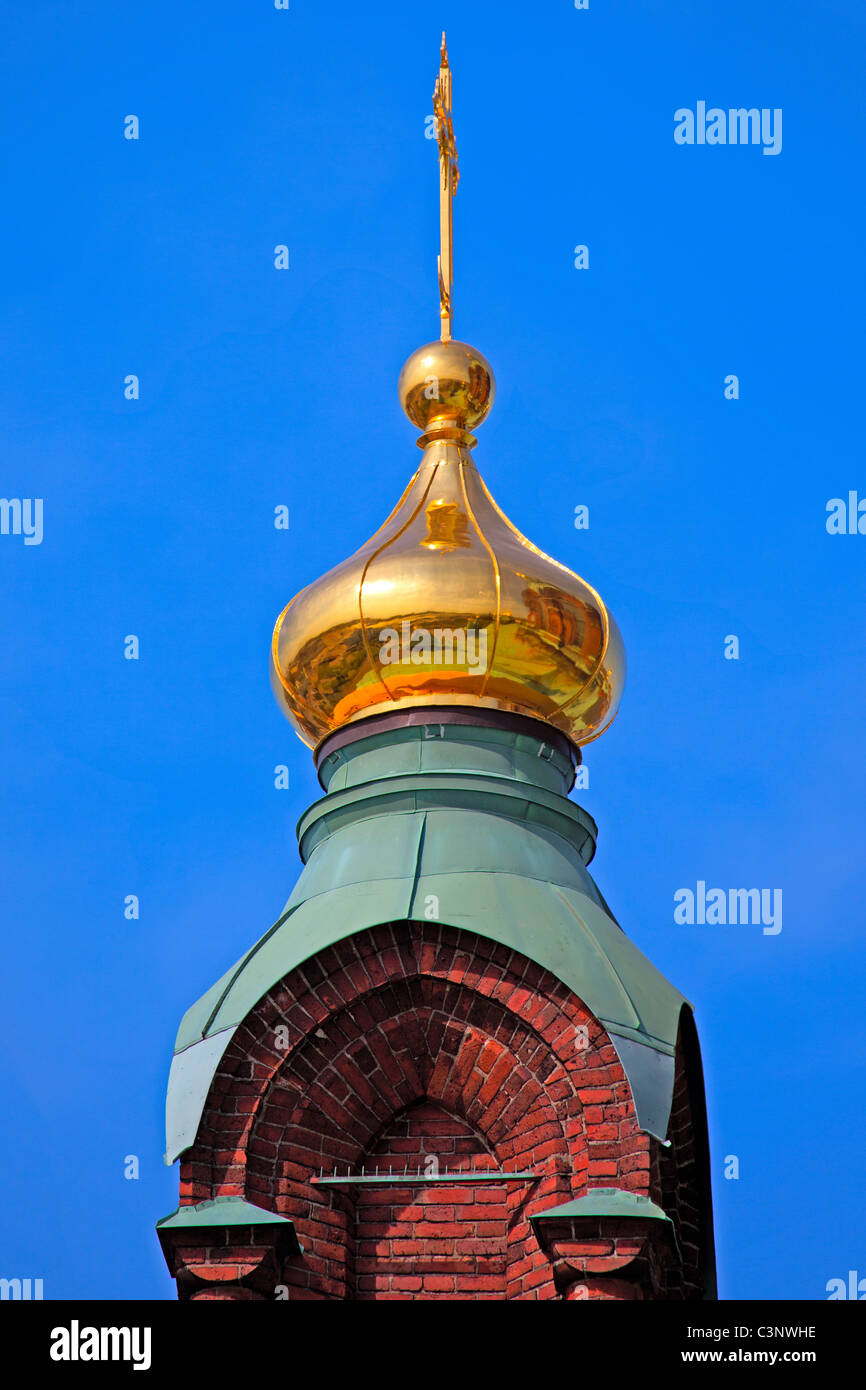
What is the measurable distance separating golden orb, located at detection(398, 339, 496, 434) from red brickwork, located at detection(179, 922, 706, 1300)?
4348mm

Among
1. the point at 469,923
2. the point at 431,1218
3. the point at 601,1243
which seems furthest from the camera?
the point at 469,923

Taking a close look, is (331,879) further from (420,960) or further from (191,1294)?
(191,1294)

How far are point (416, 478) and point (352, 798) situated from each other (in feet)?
8.73

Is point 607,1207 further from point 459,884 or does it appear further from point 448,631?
point 448,631

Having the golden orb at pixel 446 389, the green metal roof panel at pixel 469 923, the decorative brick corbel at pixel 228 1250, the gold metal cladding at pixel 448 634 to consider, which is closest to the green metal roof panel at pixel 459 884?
the green metal roof panel at pixel 469 923

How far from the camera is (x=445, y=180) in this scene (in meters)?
16.9

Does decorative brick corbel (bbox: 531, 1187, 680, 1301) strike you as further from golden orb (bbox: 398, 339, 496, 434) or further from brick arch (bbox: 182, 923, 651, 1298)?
golden orb (bbox: 398, 339, 496, 434)

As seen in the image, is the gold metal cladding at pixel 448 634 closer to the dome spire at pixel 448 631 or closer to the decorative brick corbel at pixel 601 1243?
the dome spire at pixel 448 631

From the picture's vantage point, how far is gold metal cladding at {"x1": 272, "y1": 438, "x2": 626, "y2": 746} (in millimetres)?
14023

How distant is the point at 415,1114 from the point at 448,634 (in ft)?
9.57

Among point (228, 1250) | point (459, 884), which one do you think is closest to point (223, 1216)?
point (228, 1250)
